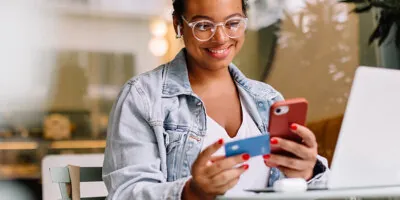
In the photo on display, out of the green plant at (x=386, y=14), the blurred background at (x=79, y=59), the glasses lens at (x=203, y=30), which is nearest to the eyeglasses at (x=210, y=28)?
the glasses lens at (x=203, y=30)

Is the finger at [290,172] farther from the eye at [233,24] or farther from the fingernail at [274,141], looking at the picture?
the eye at [233,24]

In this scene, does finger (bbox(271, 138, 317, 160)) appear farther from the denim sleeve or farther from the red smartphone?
the denim sleeve

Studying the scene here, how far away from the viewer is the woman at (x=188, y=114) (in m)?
1.28

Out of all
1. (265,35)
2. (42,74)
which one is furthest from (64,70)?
(265,35)

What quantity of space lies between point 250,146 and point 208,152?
7 centimetres

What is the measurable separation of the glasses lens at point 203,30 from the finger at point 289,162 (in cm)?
35

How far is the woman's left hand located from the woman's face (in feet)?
1.07

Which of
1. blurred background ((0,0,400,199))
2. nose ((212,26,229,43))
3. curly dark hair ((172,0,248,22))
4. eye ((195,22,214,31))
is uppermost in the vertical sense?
curly dark hair ((172,0,248,22))

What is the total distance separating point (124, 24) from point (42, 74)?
2.71ft

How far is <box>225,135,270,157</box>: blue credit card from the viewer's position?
983mm

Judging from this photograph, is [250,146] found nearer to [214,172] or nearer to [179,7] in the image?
[214,172]

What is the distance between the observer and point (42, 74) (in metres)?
5.16

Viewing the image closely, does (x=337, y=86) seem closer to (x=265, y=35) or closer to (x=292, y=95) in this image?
(x=292, y=95)

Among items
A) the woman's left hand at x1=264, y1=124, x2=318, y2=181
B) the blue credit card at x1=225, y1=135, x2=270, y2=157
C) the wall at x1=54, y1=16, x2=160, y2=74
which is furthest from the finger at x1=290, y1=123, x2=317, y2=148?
the wall at x1=54, y1=16, x2=160, y2=74
